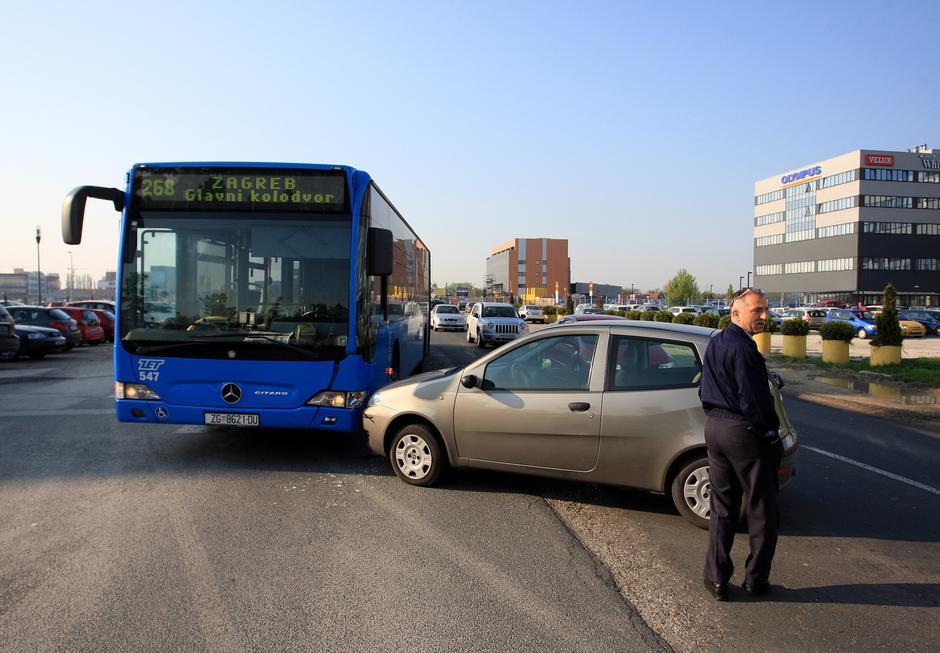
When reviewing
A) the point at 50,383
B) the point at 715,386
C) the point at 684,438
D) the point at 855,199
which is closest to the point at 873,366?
the point at 684,438

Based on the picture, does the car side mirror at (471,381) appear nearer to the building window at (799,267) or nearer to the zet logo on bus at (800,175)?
the building window at (799,267)

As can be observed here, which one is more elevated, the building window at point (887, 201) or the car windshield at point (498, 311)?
the building window at point (887, 201)

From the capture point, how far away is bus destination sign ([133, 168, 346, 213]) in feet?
22.7

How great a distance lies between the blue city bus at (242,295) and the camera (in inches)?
263

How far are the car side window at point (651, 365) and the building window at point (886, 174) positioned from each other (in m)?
92.8

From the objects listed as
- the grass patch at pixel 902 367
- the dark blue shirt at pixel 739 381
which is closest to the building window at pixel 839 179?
the grass patch at pixel 902 367

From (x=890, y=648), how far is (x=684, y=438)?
198 centimetres

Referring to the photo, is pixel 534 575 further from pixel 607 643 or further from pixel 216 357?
pixel 216 357

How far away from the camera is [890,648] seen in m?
3.37

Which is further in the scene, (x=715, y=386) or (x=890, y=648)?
(x=715, y=386)

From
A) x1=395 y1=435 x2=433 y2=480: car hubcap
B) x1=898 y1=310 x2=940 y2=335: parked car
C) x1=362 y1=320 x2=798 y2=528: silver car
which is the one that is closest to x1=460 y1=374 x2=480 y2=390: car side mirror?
x1=362 y1=320 x2=798 y2=528: silver car

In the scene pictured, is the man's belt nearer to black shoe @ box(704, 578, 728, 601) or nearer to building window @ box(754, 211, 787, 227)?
black shoe @ box(704, 578, 728, 601)

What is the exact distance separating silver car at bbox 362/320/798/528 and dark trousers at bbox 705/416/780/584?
1195 millimetres

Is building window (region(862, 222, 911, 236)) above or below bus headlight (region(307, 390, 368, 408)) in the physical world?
above
